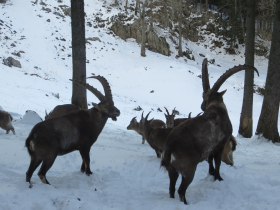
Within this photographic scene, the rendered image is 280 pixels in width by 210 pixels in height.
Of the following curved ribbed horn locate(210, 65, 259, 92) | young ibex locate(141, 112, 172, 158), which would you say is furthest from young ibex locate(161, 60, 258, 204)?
young ibex locate(141, 112, 172, 158)

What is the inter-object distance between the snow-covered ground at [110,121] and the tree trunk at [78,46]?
146 cm

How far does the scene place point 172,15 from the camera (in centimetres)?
4594

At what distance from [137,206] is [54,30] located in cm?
3555

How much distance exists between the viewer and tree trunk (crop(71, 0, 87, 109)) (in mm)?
12789

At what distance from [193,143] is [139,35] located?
36.7m

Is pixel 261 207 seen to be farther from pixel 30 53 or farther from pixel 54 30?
pixel 54 30

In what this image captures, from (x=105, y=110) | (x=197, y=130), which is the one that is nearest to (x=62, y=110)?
(x=105, y=110)

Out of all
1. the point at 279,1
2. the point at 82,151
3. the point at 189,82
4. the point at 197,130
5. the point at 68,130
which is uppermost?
the point at 279,1

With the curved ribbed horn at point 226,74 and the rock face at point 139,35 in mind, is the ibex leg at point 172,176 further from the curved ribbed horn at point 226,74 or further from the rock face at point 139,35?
the rock face at point 139,35

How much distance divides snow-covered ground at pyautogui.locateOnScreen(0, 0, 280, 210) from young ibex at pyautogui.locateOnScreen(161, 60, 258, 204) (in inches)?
15.9

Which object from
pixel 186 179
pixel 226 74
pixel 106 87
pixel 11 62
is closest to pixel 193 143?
pixel 186 179

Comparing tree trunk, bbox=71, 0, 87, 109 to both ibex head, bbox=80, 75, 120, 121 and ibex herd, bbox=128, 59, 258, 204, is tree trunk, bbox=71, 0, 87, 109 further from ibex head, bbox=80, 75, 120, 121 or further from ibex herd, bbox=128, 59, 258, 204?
ibex herd, bbox=128, 59, 258, 204

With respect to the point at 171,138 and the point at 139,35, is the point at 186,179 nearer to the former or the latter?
the point at 171,138

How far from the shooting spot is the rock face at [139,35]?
1629 inches
